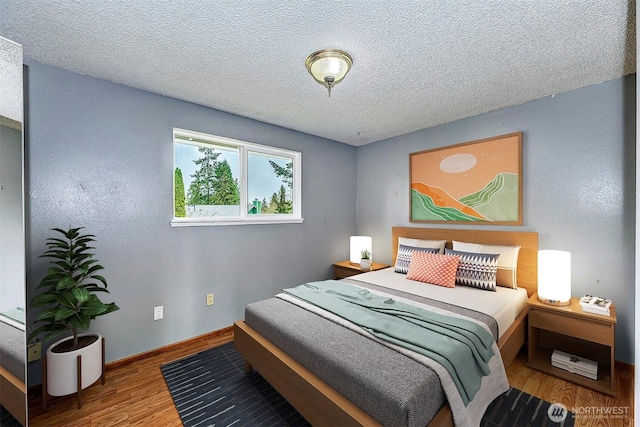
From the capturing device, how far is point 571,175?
7.82 ft

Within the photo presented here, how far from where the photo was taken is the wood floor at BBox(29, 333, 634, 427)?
5.49 ft

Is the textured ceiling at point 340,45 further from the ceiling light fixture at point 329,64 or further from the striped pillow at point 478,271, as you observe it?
the striped pillow at point 478,271

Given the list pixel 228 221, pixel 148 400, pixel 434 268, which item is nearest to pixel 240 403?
pixel 148 400

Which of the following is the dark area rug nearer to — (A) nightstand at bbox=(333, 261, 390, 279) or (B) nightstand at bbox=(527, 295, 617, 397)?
(B) nightstand at bbox=(527, 295, 617, 397)

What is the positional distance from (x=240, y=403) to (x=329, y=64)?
237 cm

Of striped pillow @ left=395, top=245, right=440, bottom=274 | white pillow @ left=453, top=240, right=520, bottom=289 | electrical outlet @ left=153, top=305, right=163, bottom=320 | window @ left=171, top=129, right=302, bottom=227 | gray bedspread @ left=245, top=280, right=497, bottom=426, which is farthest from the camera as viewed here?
striped pillow @ left=395, top=245, right=440, bottom=274

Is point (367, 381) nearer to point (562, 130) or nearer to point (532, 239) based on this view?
point (532, 239)

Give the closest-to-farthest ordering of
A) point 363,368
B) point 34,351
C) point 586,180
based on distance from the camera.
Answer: point 363,368 < point 34,351 < point 586,180

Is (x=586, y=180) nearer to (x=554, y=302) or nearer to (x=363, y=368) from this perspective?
(x=554, y=302)

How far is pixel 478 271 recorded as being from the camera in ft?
8.31

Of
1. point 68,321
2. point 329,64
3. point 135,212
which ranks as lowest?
point 68,321

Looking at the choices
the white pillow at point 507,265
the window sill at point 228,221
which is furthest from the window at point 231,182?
the white pillow at point 507,265

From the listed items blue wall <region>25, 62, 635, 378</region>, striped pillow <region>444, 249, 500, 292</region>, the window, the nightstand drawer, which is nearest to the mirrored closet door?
blue wall <region>25, 62, 635, 378</region>

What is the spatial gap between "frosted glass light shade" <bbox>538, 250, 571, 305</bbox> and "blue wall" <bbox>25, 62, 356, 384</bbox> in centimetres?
262
